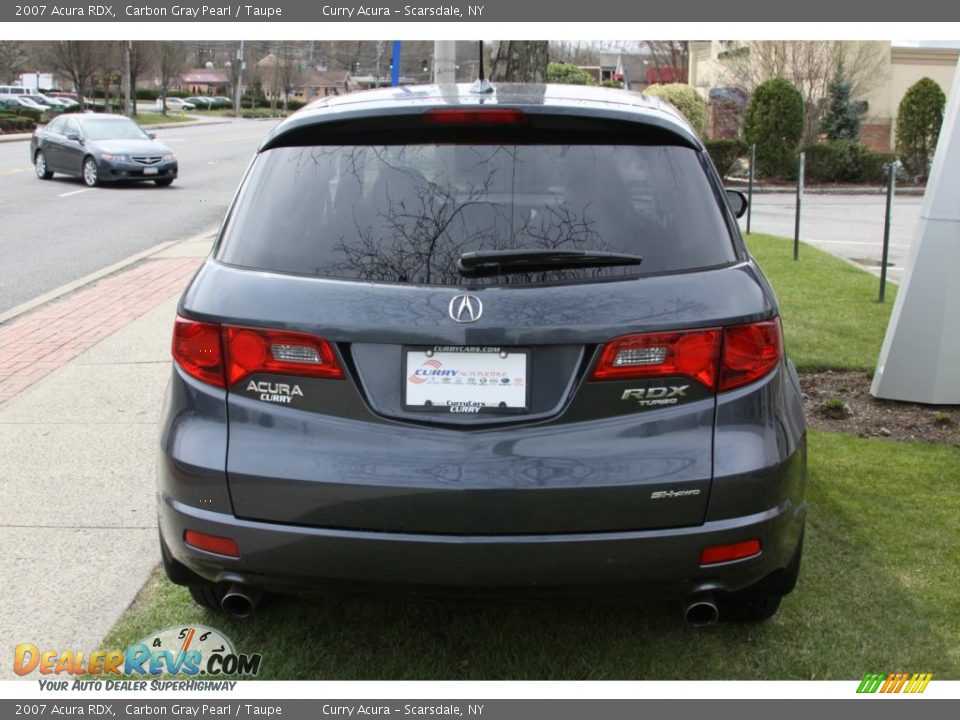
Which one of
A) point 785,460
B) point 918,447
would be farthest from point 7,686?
point 918,447

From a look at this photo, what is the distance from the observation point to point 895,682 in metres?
A: 3.36

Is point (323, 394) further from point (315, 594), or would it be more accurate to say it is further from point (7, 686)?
point (7, 686)

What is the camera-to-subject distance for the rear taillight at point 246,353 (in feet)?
9.61

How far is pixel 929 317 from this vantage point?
630cm

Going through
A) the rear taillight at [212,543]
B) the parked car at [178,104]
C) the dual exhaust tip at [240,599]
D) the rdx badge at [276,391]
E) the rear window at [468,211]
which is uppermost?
the parked car at [178,104]

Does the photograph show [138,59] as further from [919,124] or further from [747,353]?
[747,353]

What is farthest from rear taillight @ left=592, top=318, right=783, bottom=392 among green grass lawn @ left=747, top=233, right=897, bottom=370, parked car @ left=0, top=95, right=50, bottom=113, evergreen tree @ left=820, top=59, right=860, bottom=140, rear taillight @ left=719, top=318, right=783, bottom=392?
parked car @ left=0, top=95, right=50, bottom=113

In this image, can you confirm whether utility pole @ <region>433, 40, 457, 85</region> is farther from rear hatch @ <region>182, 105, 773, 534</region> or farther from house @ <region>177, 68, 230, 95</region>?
house @ <region>177, 68, 230, 95</region>

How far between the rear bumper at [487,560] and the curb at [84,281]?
23.1ft

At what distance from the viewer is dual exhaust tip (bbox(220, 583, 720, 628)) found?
3107mm

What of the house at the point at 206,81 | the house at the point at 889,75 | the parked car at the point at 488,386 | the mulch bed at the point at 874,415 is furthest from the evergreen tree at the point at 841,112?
the house at the point at 206,81

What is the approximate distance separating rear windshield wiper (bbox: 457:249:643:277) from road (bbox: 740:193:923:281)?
386 inches

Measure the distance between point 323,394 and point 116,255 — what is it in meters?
11.5

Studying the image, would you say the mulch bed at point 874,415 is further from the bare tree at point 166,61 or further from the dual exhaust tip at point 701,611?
the bare tree at point 166,61
